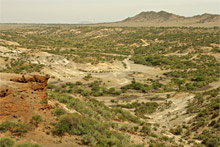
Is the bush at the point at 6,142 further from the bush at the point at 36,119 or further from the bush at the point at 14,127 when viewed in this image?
the bush at the point at 36,119

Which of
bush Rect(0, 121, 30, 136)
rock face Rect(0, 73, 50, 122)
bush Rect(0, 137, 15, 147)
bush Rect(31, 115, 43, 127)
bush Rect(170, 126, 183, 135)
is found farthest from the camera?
bush Rect(170, 126, 183, 135)

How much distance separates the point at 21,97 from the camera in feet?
40.6

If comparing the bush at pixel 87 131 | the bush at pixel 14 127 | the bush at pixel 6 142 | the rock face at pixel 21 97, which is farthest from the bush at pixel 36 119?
the bush at pixel 6 142

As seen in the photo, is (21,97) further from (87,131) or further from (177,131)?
(177,131)

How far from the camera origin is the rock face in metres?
11.5

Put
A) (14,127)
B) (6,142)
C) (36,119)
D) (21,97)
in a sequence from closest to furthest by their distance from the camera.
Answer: (6,142)
(14,127)
(36,119)
(21,97)

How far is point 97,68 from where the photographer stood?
60.0 m

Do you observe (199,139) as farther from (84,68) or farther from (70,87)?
(84,68)

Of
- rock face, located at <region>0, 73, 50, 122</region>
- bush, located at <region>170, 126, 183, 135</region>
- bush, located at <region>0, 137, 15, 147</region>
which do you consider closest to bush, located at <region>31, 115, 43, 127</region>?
rock face, located at <region>0, 73, 50, 122</region>

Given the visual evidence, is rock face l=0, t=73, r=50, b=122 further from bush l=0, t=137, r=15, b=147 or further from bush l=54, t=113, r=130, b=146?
bush l=0, t=137, r=15, b=147

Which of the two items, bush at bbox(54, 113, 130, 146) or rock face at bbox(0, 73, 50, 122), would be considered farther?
rock face at bbox(0, 73, 50, 122)

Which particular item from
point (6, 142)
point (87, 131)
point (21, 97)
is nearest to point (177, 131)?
point (87, 131)

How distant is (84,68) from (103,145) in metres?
48.9

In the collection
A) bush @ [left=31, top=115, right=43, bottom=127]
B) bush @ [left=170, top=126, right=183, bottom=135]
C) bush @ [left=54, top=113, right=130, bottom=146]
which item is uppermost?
bush @ [left=31, top=115, right=43, bottom=127]
